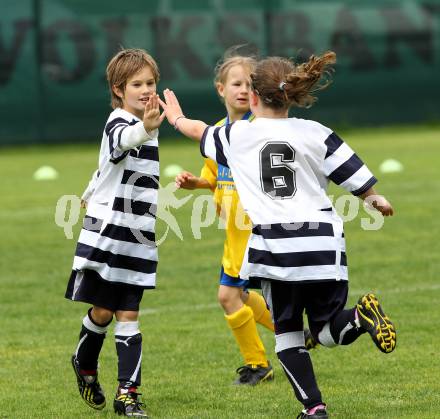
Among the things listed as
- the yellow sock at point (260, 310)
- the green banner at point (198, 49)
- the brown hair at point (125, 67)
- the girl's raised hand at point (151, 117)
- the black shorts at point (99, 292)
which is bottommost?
the green banner at point (198, 49)

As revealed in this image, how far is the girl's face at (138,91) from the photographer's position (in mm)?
5230

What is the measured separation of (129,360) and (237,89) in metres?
1.69

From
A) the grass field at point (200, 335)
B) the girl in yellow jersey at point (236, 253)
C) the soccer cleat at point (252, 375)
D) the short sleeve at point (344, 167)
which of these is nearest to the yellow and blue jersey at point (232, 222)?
the girl in yellow jersey at point (236, 253)

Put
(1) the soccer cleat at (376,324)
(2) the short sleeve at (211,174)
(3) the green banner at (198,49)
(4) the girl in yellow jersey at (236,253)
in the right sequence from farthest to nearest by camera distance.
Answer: (3) the green banner at (198,49) → (2) the short sleeve at (211,174) → (4) the girl in yellow jersey at (236,253) → (1) the soccer cleat at (376,324)

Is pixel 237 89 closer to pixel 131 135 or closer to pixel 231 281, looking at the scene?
pixel 231 281

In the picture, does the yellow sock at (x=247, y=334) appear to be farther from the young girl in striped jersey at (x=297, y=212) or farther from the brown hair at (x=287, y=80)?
the brown hair at (x=287, y=80)

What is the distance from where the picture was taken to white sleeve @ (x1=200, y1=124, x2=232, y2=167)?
15.9 feet

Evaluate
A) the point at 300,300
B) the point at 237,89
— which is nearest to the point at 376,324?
the point at 300,300

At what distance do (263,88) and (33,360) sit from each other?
2287mm

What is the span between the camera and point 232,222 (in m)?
5.88

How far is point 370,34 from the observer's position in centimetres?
2202

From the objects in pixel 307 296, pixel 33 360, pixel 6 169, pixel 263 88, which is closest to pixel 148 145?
pixel 263 88

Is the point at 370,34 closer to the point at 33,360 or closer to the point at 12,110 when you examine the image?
the point at 12,110

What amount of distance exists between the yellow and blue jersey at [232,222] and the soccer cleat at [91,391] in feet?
3.18
